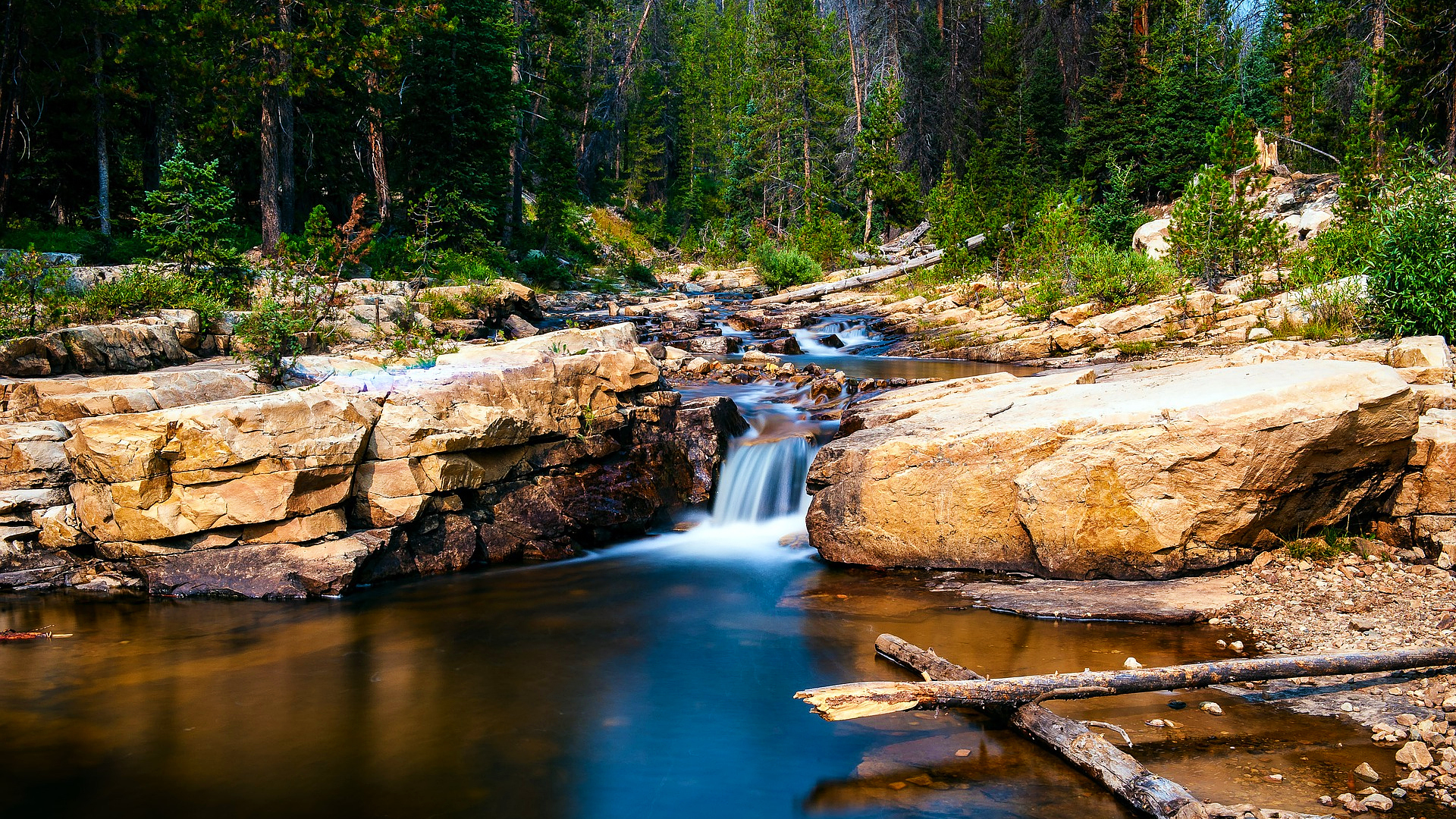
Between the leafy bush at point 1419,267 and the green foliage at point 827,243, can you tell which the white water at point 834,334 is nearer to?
the green foliage at point 827,243

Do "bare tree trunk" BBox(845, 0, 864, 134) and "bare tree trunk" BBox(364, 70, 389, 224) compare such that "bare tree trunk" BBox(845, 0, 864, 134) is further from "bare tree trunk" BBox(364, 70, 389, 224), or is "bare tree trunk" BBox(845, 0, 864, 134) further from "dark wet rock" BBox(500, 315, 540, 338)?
"dark wet rock" BBox(500, 315, 540, 338)

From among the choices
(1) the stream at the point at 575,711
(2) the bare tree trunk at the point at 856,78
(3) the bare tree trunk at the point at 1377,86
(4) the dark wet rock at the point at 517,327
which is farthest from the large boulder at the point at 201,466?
(2) the bare tree trunk at the point at 856,78

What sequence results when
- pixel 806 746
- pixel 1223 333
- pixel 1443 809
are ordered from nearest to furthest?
pixel 1443 809 → pixel 806 746 → pixel 1223 333

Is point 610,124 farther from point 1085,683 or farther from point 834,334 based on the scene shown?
point 1085,683

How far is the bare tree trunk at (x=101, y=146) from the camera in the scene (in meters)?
18.5

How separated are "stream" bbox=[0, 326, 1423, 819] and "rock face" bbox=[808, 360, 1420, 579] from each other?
2.21ft

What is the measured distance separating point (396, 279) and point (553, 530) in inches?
455

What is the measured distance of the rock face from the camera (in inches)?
271

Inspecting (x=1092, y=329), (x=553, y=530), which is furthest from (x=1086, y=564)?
(x=1092, y=329)

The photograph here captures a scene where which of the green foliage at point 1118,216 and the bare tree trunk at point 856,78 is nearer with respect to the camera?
the green foliage at point 1118,216

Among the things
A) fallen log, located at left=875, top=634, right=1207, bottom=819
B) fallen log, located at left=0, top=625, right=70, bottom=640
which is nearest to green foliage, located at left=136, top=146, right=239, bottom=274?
fallen log, located at left=0, top=625, right=70, bottom=640

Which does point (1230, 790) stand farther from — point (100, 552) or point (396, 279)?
point (396, 279)

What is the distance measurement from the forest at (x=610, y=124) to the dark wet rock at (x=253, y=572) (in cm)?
724

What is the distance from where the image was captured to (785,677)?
21.7 feet
